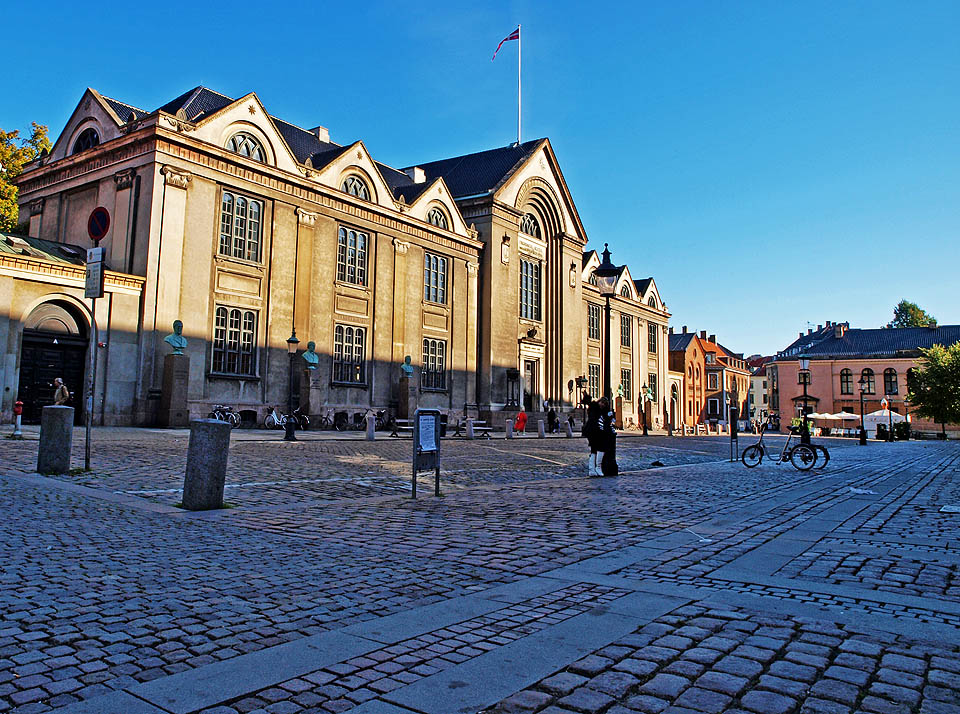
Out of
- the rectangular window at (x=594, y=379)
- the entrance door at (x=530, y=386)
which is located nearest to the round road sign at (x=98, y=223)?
the entrance door at (x=530, y=386)

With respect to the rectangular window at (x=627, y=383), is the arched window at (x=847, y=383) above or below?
above

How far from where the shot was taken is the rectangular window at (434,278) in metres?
41.7

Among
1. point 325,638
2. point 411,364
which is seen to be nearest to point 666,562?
point 325,638

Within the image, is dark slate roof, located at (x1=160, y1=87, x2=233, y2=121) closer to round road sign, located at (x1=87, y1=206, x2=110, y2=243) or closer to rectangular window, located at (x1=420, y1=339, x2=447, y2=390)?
rectangular window, located at (x1=420, y1=339, x2=447, y2=390)

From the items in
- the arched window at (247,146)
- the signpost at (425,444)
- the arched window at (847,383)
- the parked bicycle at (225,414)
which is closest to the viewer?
the signpost at (425,444)

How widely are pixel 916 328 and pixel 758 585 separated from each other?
99.3 metres

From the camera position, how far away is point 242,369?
31.1 metres

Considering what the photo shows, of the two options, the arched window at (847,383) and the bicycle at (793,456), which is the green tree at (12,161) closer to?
the bicycle at (793,456)

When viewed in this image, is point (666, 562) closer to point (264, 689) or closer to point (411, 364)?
point (264, 689)

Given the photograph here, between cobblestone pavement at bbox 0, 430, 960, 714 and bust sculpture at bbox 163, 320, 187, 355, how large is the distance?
17.2 meters

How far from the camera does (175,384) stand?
27.2 metres

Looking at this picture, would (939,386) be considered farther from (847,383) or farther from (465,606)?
(465,606)

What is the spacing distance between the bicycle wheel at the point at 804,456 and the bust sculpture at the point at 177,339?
20.9 meters

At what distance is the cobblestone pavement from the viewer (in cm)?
343
